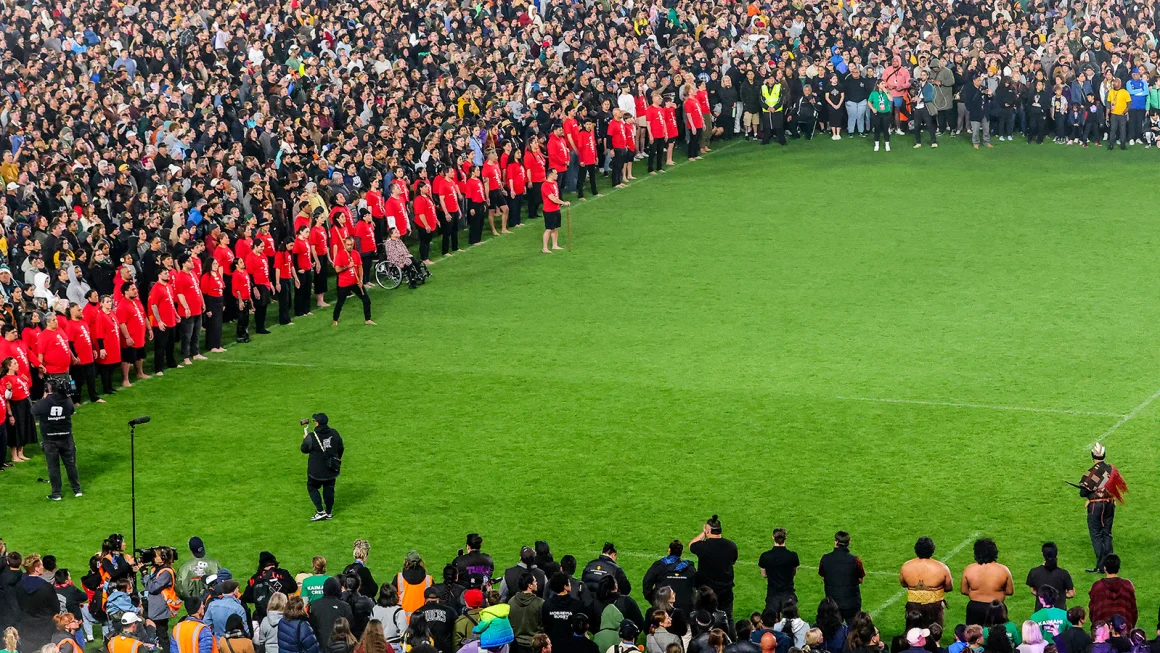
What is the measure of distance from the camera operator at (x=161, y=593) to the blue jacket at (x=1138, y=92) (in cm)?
2877

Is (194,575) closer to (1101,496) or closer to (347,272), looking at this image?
(1101,496)

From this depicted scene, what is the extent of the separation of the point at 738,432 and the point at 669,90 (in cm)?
1768

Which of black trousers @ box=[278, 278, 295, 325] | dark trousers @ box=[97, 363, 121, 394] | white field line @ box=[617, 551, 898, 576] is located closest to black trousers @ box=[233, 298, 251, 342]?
black trousers @ box=[278, 278, 295, 325]

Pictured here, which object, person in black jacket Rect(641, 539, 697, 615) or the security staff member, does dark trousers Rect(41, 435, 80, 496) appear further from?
the security staff member

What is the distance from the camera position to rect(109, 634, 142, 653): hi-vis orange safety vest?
14.8 metres

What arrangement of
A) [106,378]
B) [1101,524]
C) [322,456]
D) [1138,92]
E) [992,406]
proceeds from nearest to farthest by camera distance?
[1101,524], [322,456], [992,406], [106,378], [1138,92]

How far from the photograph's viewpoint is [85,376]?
86.2 ft

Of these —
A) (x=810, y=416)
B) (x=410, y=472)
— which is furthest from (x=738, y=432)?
(x=410, y=472)

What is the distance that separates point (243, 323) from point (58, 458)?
7.36 metres

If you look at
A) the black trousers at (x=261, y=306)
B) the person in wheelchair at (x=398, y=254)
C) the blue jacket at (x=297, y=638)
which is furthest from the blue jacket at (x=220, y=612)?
the person in wheelchair at (x=398, y=254)

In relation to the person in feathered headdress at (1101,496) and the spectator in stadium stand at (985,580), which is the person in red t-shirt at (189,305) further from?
the spectator in stadium stand at (985,580)

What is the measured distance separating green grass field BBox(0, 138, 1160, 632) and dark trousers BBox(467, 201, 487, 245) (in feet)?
1.40

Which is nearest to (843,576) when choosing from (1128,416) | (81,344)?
(1128,416)

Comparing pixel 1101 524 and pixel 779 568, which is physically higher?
pixel 779 568
